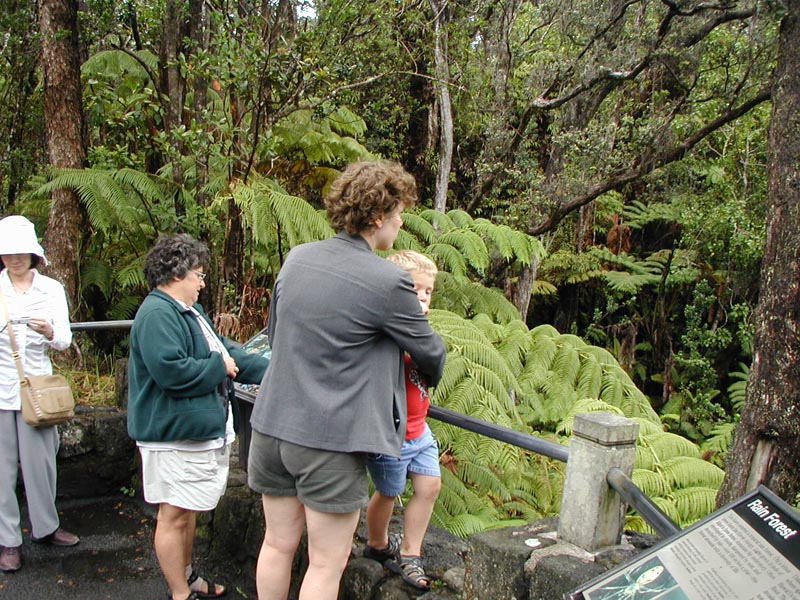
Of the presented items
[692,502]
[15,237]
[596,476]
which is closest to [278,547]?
[596,476]

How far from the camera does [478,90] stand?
472 inches

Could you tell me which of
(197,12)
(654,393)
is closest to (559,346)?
(197,12)

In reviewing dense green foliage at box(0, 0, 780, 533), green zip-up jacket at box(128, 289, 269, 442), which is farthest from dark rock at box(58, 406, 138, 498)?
green zip-up jacket at box(128, 289, 269, 442)

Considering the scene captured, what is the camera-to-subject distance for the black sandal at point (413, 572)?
9.64ft

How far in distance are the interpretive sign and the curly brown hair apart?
127 centimetres

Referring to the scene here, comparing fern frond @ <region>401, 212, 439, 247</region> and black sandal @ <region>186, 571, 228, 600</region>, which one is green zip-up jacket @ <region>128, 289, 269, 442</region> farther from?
fern frond @ <region>401, 212, 439, 247</region>

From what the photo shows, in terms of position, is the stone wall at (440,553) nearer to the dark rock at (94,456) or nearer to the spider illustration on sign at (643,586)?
the dark rock at (94,456)

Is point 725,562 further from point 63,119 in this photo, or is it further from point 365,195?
point 63,119

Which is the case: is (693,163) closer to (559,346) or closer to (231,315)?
(559,346)

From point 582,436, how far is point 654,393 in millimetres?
12347

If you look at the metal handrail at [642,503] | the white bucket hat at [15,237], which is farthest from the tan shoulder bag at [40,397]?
the metal handrail at [642,503]

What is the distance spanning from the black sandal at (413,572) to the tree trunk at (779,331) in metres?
2.98

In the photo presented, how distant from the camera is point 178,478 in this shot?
3.22 meters

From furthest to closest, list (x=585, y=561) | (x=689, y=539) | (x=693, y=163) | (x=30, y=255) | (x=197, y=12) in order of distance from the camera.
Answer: (x=693, y=163)
(x=197, y=12)
(x=30, y=255)
(x=585, y=561)
(x=689, y=539)
